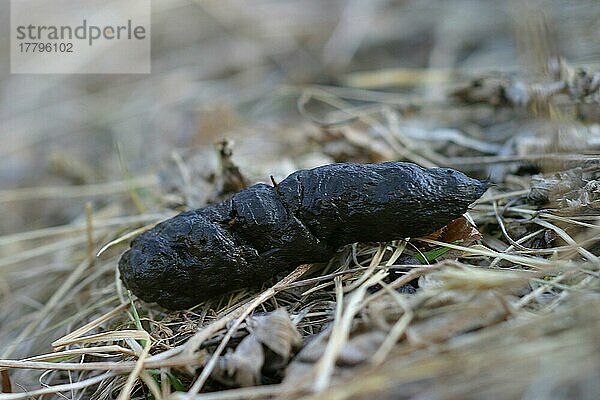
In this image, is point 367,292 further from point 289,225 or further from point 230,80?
point 230,80

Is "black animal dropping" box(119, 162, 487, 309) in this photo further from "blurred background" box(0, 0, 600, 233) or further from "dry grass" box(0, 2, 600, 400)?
"blurred background" box(0, 0, 600, 233)

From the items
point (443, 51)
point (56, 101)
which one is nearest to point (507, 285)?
point (443, 51)

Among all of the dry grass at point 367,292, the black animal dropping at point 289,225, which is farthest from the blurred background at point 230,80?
the black animal dropping at point 289,225

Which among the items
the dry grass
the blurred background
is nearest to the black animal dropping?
the dry grass

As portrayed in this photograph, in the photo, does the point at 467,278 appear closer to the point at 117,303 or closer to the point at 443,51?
the point at 117,303

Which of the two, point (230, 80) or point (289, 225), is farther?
point (230, 80)

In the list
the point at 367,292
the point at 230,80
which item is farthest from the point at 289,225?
the point at 230,80

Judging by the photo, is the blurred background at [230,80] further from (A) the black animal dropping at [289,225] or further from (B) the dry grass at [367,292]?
(A) the black animal dropping at [289,225]
